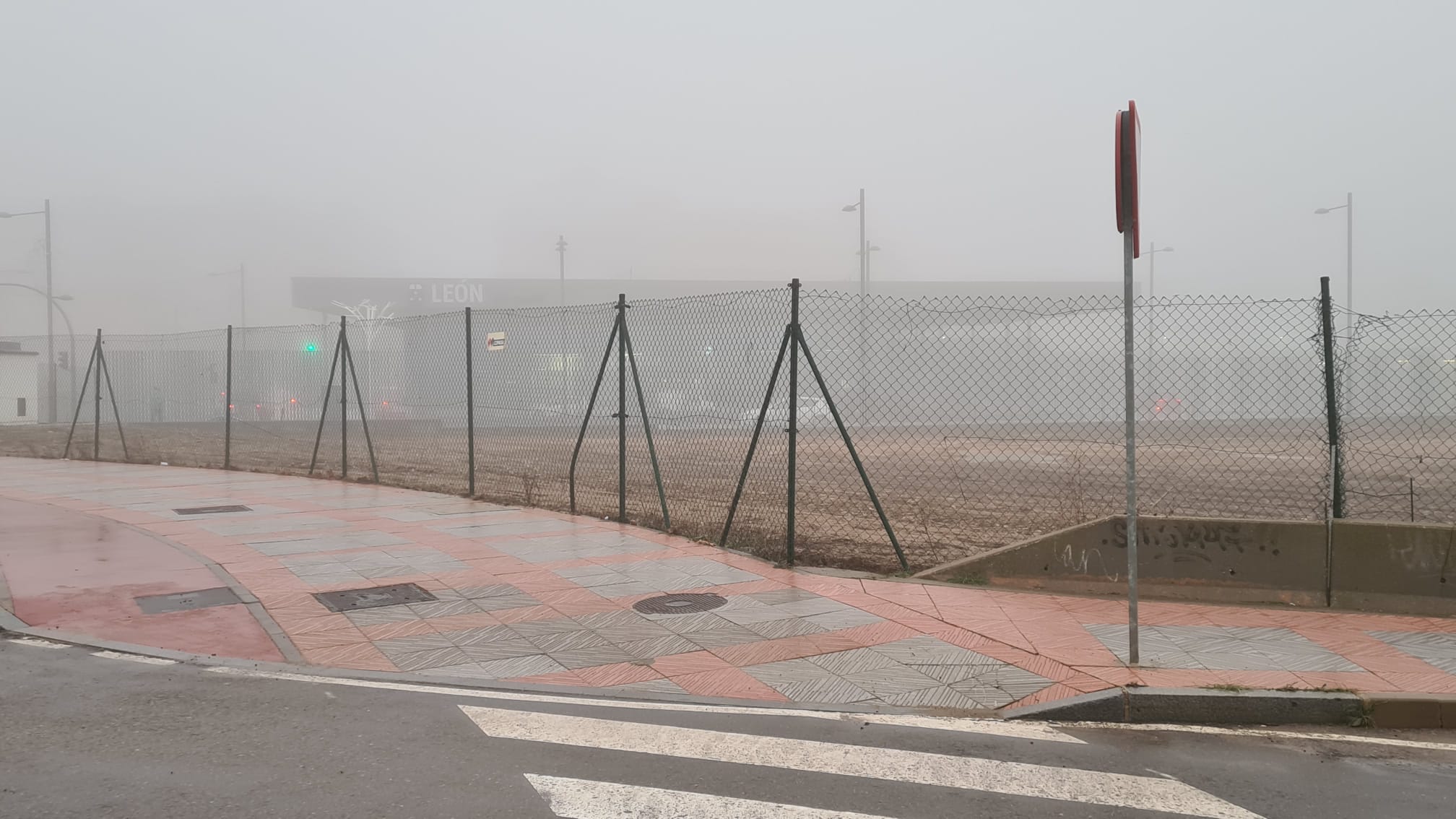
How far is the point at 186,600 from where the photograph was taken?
696 cm

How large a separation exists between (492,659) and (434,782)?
1.82 m

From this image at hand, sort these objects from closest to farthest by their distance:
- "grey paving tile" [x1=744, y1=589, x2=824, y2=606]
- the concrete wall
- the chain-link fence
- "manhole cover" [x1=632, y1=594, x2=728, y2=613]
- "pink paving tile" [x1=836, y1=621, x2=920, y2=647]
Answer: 1. "pink paving tile" [x1=836, y1=621, x2=920, y2=647]
2. the concrete wall
3. "manhole cover" [x1=632, y1=594, x2=728, y2=613]
4. "grey paving tile" [x1=744, y1=589, x2=824, y2=606]
5. the chain-link fence

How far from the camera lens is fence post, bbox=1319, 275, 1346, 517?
6859 mm

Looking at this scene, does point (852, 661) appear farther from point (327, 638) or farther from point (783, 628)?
point (327, 638)

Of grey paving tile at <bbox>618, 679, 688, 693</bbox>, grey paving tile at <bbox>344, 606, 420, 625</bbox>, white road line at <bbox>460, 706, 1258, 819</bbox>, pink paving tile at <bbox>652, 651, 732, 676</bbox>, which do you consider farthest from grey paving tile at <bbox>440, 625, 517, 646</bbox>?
white road line at <bbox>460, 706, 1258, 819</bbox>

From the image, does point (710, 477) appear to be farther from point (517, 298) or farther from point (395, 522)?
point (517, 298)

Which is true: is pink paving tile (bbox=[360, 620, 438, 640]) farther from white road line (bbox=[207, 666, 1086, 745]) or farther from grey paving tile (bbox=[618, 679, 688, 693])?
grey paving tile (bbox=[618, 679, 688, 693])

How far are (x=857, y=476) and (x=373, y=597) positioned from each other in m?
12.3

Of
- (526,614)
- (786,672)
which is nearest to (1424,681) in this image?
(786,672)

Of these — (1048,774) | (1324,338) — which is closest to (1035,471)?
(1324,338)

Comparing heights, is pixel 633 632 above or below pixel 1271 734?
above

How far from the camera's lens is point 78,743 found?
4242mm

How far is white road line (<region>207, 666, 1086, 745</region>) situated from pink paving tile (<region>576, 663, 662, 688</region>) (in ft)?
0.91

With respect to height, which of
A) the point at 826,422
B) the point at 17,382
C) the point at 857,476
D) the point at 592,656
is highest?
the point at 17,382
